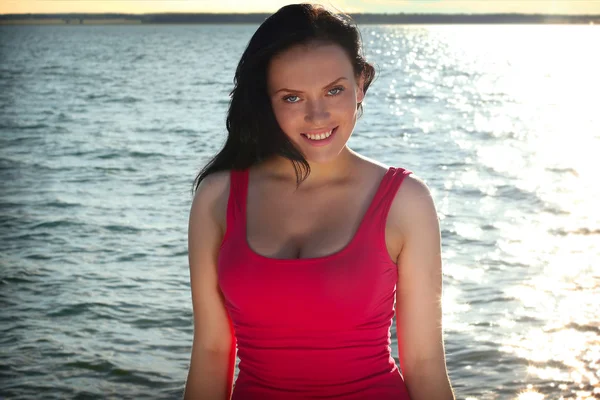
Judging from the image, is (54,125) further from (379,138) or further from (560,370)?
(560,370)

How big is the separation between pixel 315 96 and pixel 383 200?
0.35 meters

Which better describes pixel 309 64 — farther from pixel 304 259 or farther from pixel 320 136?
pixel 304 259

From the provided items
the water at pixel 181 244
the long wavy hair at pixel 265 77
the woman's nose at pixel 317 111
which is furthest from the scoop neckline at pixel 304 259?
the water at pixel 181 244

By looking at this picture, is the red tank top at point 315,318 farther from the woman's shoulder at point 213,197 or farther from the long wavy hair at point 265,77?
the long wavy hair at point 265,77

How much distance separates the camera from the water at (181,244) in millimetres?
7270

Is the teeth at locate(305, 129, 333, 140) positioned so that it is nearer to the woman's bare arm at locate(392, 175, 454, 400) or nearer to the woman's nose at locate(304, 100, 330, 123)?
the woman's nose at locate(304, 100, 330, 123)

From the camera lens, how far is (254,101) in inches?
109

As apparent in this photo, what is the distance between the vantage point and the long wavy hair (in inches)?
103

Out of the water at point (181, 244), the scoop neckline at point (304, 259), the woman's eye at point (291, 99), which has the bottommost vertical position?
the water at point (181, 244)

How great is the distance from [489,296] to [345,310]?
654 centimetres

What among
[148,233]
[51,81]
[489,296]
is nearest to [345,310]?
[489,296]

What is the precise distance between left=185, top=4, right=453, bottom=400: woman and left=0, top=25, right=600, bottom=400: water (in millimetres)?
4251

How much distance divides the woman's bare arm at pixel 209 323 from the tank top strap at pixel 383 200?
1.40 ft

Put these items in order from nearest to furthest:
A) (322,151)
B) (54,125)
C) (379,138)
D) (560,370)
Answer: (322,151) → (560,370) → (379,138) → (54,125)
